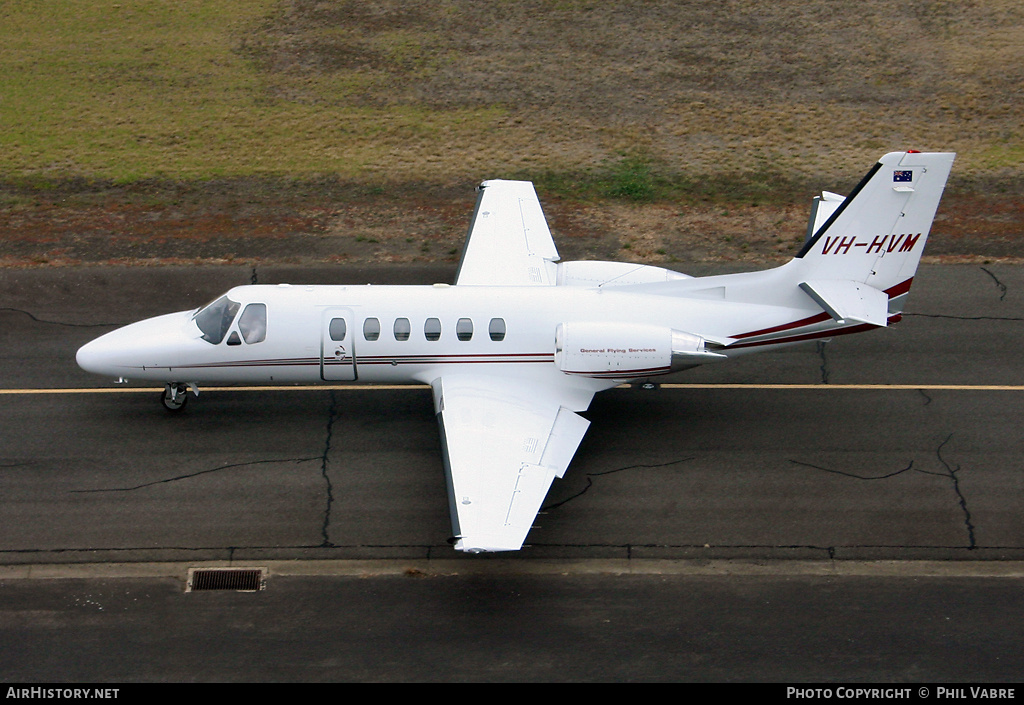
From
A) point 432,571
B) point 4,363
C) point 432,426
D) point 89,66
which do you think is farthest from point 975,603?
point 89,66

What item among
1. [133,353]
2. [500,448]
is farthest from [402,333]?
[133,353]

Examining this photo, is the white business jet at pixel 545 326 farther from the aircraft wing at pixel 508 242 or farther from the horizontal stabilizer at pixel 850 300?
the aircraft wing at pixel 508 242

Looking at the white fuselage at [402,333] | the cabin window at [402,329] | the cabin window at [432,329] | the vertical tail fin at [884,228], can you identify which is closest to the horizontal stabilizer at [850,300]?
the vertical tail fin at [884,228]

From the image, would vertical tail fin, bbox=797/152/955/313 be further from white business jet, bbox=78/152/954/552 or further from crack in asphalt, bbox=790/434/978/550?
crack in asphalt, bbox=790/434/978/550

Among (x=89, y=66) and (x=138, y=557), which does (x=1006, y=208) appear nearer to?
(x=138, y=557)

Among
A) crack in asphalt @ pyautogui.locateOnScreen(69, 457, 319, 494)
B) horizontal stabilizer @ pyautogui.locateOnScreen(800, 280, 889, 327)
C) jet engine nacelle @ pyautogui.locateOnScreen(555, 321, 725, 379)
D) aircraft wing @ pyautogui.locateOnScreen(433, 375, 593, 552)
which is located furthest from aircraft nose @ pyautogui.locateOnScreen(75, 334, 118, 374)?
horizontal stabilizer @ pyautogui.locateOnScreen(800, 280, 889, 327)

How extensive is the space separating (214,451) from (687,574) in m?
8.70

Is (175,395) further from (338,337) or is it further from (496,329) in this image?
(496,329)

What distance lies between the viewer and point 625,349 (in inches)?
676

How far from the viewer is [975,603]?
1495 centimetres

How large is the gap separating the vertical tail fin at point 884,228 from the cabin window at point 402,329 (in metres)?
7.15

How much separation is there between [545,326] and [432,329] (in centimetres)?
202

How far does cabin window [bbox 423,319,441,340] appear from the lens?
1794 cm

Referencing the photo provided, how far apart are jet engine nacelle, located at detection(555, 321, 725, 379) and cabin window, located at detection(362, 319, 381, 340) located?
129 inches
